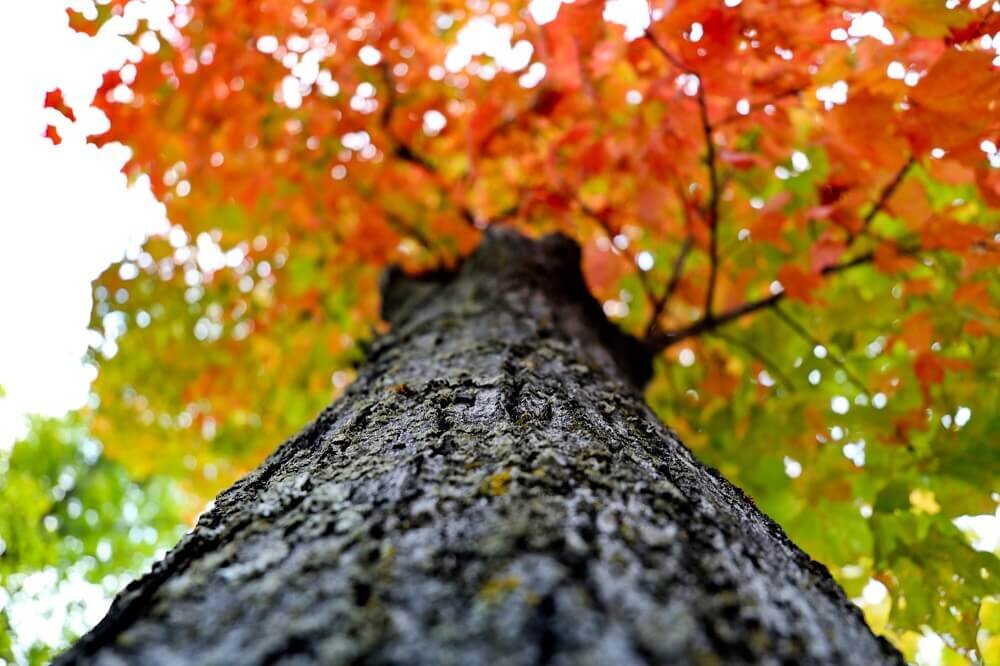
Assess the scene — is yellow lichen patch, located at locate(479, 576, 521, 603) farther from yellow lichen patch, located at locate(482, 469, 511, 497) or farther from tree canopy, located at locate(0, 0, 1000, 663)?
tree canopy, located at locate(0, 0, 1000, 663)

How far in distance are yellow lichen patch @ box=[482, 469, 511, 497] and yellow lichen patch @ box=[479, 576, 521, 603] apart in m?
0.18

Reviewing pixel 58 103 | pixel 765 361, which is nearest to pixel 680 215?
pixel 765 361

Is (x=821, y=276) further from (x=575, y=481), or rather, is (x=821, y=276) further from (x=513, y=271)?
(x=575, y=481)

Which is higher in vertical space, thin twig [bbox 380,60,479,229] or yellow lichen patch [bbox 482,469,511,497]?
thin twig [bbox 380,60,479,229]

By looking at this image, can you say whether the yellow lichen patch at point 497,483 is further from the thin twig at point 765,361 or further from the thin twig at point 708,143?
the thin twig at point 765,361

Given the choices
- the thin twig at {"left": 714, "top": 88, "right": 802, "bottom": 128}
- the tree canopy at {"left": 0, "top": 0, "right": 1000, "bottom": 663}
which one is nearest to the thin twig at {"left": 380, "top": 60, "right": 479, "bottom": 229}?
the tree canopy at {"left": 0, "top": 0, "right": 1000, "bottom": 663}

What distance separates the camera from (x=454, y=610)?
2.23 ft

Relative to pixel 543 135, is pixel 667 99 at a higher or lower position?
lower

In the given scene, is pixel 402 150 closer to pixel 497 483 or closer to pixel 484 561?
pixel 497 483

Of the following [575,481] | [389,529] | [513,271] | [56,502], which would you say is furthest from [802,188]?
[56,502]

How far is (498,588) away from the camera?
0.70 m

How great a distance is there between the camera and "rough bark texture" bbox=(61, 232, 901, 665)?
65cm

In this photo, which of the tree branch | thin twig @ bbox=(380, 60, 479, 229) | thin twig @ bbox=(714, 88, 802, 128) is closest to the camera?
thin twig @ bbox=(714, 88, 802, 128)

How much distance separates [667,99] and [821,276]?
843mm
